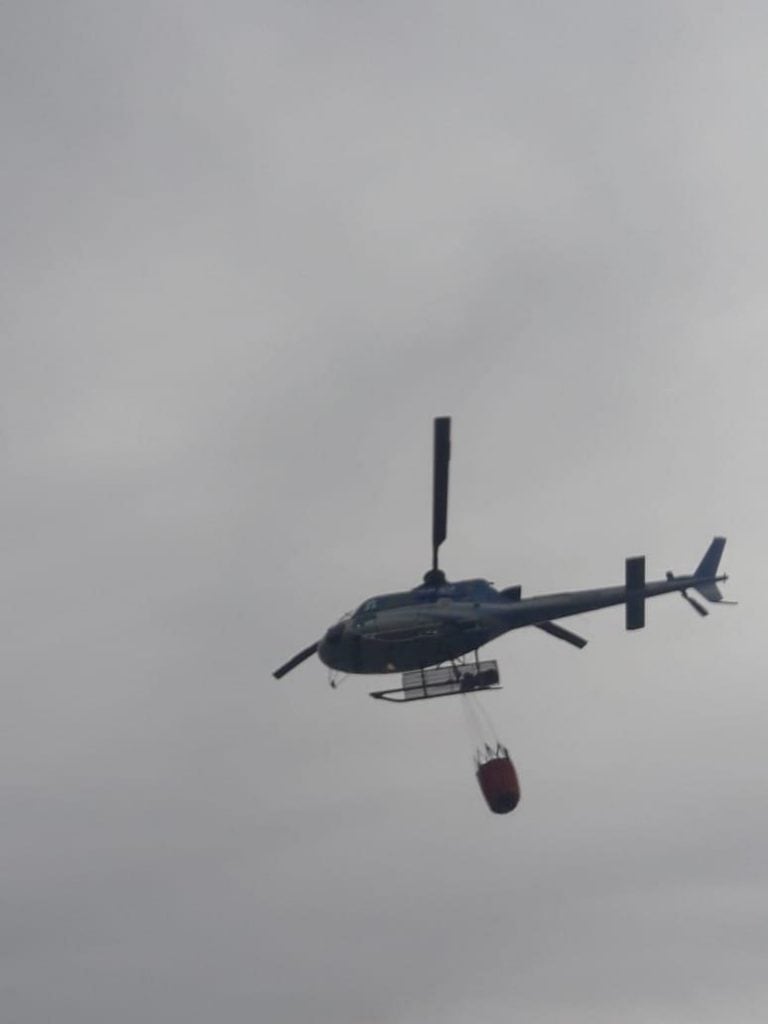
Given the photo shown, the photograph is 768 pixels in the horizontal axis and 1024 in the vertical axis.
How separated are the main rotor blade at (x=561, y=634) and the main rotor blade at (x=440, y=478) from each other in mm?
5647

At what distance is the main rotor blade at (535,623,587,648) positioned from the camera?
172 ft

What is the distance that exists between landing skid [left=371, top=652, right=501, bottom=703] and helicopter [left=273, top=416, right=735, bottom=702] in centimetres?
4

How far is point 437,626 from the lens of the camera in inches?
1934

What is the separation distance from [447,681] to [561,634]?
604cm

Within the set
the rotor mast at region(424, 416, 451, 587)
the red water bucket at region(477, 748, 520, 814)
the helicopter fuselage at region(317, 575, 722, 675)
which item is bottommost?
the red water bucket at region(477, 748, 520, 814)

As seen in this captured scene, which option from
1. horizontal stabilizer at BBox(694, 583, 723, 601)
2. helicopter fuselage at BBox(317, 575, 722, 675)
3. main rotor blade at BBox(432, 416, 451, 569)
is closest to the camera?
main rotor blade at BBox(432, 416, 451, 569)

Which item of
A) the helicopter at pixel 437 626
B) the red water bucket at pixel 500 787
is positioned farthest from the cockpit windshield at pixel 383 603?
the red water bucket at pixel 500 787

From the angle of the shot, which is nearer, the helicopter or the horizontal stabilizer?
the helicopter

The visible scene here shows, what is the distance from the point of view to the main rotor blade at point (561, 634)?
2064 inches

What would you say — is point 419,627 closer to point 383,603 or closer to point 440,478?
point 383,603

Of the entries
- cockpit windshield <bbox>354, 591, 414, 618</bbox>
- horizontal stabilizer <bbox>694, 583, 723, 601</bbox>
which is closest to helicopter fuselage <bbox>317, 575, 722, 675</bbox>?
cockpit windshield <bbox>354, 591, 414, 618</bbox>

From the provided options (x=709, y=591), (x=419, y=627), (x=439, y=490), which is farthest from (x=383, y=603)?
(x=709, y=591)

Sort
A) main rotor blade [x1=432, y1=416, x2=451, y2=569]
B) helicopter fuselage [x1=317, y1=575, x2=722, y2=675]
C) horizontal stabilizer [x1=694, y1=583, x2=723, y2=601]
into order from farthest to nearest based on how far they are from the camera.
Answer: horizontal stabilizer [x1=694, y1=583, x2=723, y2=601], helicopter fuselage [x1=317, y1=575, x2=722, y2=675], main rotor blade [x1=432, y1=416, x2=451, y2=569]

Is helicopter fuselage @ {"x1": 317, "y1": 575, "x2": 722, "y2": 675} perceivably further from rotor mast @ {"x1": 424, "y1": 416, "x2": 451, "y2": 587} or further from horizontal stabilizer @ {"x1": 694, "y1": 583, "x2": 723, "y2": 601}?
horizontal stabilizer @ {"x1": 694, "y1": 583, "x2": 723, "y2": 601}
